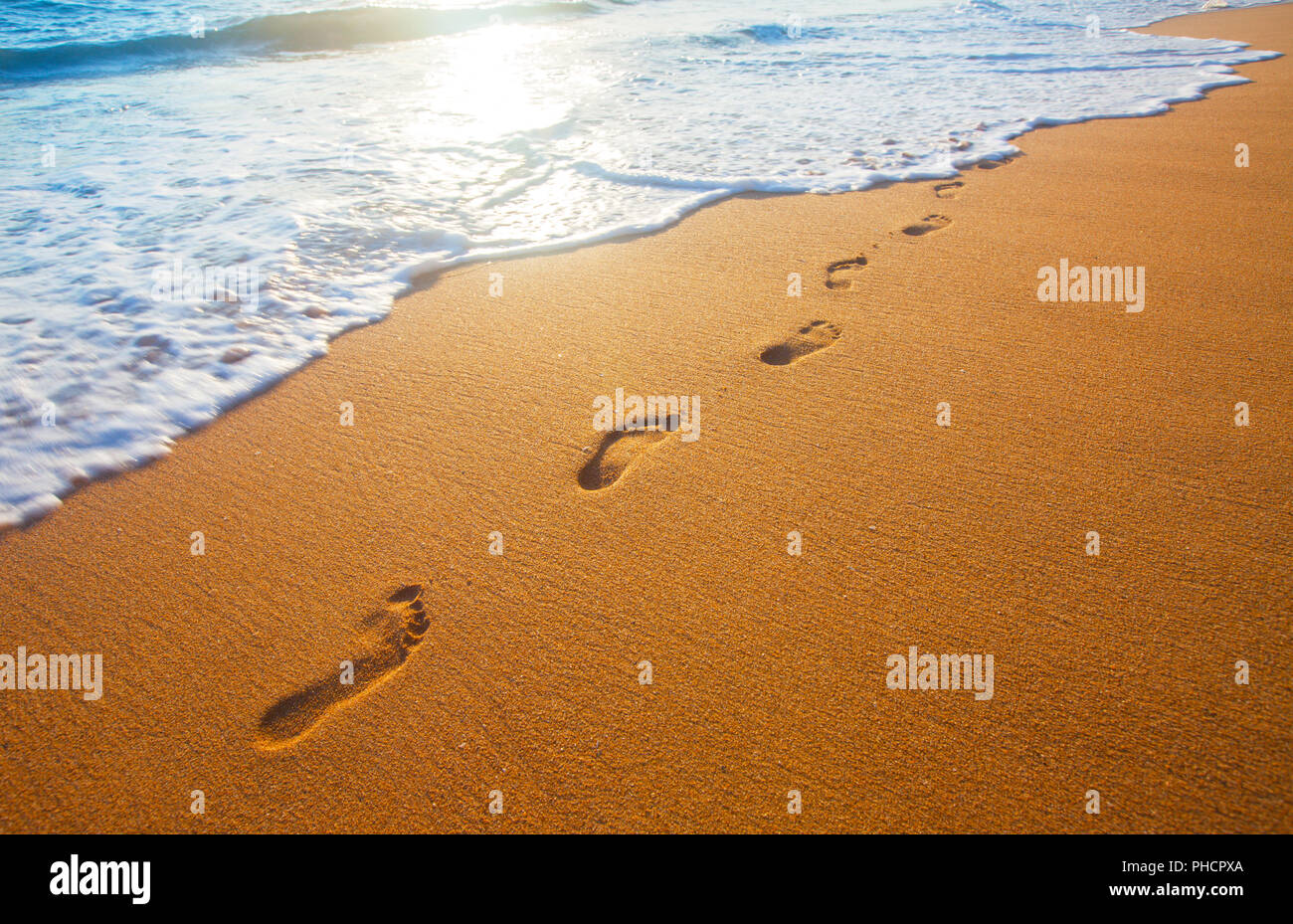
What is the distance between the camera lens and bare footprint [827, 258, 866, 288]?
3774mm

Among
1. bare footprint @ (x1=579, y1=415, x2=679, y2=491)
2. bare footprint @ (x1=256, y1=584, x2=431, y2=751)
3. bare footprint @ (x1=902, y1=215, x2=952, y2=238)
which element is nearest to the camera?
bare footprint @ (x1=256, y1=584, x2=431, y2=751)

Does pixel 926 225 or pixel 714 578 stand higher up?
pixel 926 225

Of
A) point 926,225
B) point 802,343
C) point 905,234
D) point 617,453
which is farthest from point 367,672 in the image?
point 926,225

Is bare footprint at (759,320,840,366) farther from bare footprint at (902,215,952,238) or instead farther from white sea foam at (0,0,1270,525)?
white sea foam at (0,0,1270,525)

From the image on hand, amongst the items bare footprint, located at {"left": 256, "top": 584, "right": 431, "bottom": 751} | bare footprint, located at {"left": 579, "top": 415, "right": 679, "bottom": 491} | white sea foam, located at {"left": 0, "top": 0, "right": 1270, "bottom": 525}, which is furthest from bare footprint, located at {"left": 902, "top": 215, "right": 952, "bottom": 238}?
bare footprint, located at {"left": 256, "top": 584, "right": 431, "bottom": 751}

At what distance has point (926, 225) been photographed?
14.5 ft

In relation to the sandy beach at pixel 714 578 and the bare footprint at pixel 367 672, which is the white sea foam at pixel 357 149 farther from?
the bare footprint at pixel 367 672

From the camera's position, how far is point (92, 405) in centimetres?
310

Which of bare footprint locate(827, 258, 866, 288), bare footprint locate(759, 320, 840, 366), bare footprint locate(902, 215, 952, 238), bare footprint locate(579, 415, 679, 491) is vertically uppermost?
bare footprint locate(902, 215, 952, 238)

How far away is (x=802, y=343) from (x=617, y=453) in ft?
3.79

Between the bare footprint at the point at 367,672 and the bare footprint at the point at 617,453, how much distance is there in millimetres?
740

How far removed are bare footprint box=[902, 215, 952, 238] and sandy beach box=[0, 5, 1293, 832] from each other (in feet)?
2.38

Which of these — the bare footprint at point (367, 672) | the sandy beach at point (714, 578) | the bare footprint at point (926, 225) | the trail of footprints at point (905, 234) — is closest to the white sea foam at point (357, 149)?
the trail of footprints at point (905, 234)

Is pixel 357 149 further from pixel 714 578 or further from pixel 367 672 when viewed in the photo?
pixel 714 578
